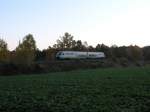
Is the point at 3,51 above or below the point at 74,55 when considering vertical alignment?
above

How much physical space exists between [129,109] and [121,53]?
115839 mm

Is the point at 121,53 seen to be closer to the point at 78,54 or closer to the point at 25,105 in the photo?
the point at 78,54

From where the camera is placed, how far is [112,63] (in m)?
97.9

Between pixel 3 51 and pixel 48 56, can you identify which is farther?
pixel 48 56

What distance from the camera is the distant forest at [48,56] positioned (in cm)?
7475

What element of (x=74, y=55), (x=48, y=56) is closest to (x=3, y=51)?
(x=74, y=55)

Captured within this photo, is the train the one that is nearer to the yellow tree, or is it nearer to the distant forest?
the distant forest

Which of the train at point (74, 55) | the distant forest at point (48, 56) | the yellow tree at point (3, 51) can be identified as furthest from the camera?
the train at point (74, 55)

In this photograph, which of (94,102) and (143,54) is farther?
(143,54)

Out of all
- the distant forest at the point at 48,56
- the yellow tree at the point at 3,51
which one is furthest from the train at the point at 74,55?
the yellow tree at the point at 3,51

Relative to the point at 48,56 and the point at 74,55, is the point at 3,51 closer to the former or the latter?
the point at 74,55

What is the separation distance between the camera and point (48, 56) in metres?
116

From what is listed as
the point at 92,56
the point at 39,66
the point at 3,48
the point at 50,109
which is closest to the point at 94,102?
the point at 50,109

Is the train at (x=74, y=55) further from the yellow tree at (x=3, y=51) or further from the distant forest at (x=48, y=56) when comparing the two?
the yellow tree at (x=3, y=51)
